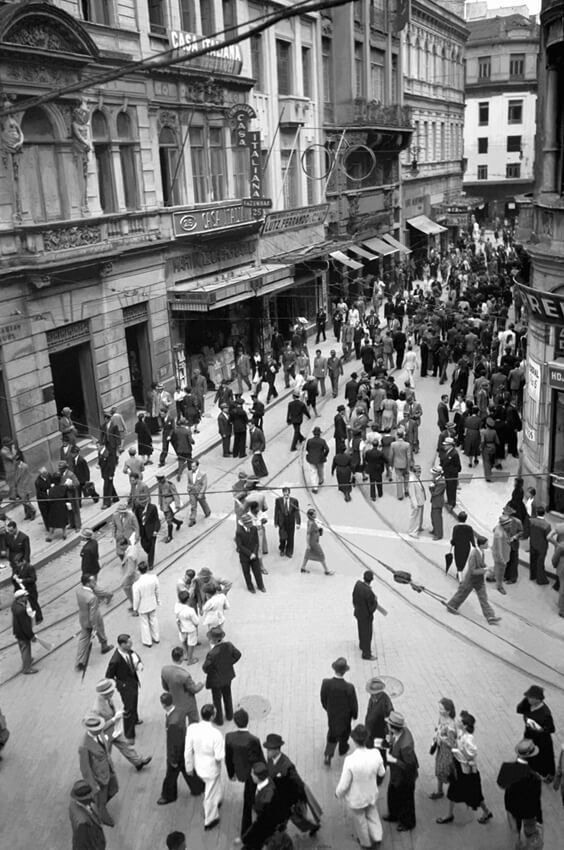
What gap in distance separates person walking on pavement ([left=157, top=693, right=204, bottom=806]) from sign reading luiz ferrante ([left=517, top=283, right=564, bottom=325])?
10072mm

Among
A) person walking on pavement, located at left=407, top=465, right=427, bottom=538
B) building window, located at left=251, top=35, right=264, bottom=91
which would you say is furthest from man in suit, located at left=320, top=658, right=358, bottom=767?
building window, located at left=251, top=35, right=264, bottom=91

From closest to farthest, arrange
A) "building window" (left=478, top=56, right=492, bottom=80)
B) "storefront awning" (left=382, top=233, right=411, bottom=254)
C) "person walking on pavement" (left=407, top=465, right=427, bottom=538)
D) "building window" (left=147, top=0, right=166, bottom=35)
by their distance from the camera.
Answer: "person walking on pavement" (left=407, top=465, right=427, bottom=538) < "building window" (left=147, top=0, right=166, bottom=35) < "storefront awning" (left=382, top=233, right=411, bottom=254) < "building window" (left=478, top=56, right=492, bottom=80)

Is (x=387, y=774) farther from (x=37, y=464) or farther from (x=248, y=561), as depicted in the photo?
(x=37, y=464)

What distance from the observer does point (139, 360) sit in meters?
23.8

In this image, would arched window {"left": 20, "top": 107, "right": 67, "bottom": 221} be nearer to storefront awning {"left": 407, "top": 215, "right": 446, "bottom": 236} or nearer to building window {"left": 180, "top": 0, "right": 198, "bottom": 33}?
building window {"left": 180, "top": 0, "right": 198, "bottom": 33}

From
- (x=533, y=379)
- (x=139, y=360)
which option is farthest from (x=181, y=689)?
(x=139, y=360)

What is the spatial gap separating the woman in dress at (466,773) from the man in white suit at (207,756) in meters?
2.30

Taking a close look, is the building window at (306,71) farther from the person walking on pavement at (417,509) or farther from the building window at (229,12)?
the person walking on pavement at (417,509)

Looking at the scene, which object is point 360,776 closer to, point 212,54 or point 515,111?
point 212,54

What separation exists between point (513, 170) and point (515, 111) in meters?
5.17

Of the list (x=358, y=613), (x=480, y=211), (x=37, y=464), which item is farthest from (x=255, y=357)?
(x=480, y=211)

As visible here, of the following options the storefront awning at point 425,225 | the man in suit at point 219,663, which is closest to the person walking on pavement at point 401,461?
the man in suit at point 219,663

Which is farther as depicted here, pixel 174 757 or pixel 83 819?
pixel 174 757

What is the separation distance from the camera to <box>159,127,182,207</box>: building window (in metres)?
24.1
